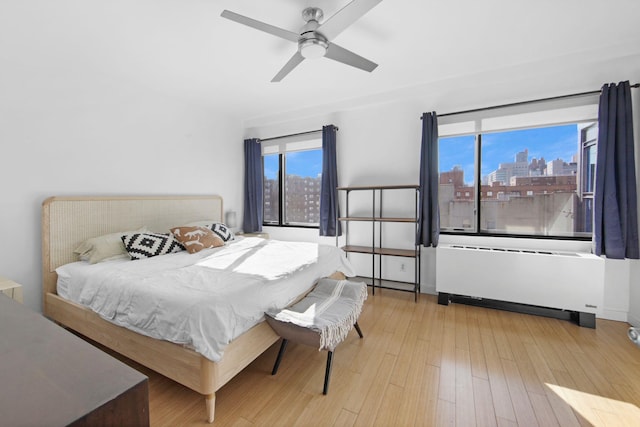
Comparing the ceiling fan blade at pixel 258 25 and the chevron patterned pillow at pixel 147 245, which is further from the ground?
the ceiling fan blade at pixel 258 25

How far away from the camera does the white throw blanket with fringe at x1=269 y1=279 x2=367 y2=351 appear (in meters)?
1.72

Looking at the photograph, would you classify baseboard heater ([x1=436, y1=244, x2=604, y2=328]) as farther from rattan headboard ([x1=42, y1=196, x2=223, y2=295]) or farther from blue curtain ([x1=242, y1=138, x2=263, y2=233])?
rattan headboard ([x1=42, y1=196, x2=223, y2=295])

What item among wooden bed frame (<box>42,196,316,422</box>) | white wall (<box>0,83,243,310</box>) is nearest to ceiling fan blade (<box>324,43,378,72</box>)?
wooden bed frame (<box>42,196,316,422</box>)

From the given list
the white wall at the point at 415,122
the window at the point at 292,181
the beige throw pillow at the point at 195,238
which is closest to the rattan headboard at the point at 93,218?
the beige throw pillow at the point at 195,238

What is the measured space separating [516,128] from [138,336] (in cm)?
390

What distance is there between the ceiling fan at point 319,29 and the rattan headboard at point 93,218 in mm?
2310

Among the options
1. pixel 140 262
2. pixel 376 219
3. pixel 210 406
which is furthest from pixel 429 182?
pixel 140 262

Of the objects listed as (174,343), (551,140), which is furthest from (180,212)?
(551,140)

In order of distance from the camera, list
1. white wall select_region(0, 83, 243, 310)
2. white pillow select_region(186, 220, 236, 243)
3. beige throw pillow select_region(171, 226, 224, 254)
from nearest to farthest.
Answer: white wall select_region(0, 83, 243, 310)
beige throw pillow select_region(171, 226, 224, 254)
white pillow select_region(186, 220, 236, 243)

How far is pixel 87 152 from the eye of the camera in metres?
2.87

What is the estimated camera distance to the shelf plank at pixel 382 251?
11.0 feet

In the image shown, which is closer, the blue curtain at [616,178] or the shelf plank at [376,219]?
the blue curtain at [616,178]

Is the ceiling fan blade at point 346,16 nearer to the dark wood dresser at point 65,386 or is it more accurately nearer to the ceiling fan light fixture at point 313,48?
the ceiling fan light fixture at point 313,48

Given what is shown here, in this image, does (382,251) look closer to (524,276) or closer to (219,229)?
(524,276)
